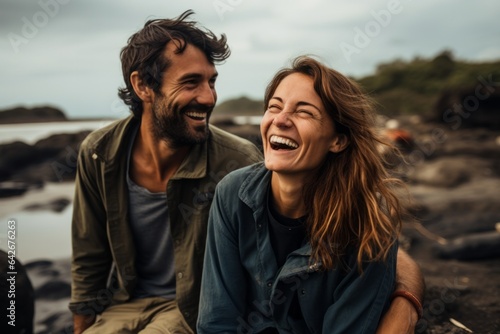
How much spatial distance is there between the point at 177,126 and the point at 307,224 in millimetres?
1182

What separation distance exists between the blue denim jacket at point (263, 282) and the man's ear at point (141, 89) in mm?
1053

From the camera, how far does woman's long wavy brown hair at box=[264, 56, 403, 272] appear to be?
2309 mm

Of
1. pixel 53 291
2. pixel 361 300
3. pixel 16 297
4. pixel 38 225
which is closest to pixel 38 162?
pixel 38 225

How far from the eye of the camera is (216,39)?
11.1 ft

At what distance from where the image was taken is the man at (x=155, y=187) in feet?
10.2

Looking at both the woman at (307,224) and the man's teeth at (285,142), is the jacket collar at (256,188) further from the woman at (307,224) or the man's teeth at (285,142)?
the man's teeth at (285,142)

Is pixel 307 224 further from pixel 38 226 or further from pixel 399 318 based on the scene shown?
pixel 38 226

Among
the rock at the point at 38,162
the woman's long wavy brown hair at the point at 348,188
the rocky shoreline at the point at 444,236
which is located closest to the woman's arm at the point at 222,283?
the woman's long wavy brown hair at the point at 348,188

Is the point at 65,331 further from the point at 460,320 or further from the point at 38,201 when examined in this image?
the point at 38,201

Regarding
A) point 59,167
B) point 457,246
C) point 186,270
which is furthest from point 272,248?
point 59,167

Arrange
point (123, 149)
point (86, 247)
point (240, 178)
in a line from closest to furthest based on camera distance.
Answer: point (240, 178)
point (123, 149)
point (86, 247)

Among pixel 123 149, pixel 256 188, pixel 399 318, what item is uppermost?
pixel 123 149

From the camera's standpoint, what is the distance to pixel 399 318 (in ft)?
7.61

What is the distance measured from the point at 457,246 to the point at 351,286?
12.0ft
